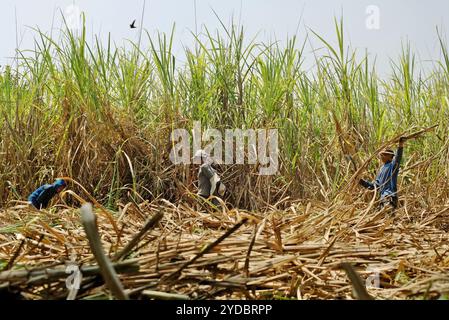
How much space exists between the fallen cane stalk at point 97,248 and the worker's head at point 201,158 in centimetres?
333

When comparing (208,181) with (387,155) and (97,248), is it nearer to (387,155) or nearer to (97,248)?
(387,155)

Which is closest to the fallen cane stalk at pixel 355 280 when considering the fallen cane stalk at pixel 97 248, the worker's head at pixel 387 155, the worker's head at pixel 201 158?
the fallen cane stalk at pixel 97 248

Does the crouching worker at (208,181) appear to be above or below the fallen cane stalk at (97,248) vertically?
below

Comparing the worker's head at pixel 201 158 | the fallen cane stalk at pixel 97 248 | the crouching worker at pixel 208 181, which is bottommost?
the crouching worker at pixel 208 181

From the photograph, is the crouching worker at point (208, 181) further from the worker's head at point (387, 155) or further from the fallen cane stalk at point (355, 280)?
the fallen cane stalk at point (355, 280)

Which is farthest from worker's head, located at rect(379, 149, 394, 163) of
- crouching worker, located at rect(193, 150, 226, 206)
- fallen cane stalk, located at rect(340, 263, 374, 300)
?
fallen cane stalk, located at rect(340, 263, 374, 300)

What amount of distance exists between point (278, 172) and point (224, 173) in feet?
1.26

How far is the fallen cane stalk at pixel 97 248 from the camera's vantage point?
33.7 inches

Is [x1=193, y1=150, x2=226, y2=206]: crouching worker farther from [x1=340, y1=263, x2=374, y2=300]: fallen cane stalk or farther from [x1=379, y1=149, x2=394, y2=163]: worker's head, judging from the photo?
[x1=340, y1=263, x2=374, y2=300]: fallen cane stalk

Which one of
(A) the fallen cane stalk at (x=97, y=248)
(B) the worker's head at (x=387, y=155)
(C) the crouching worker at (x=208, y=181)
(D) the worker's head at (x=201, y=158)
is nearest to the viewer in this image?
(A) the fallen cane stalk at (x=97, y=248)

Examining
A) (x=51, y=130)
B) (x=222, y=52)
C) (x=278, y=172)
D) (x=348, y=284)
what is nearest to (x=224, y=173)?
(x=278, y=172)

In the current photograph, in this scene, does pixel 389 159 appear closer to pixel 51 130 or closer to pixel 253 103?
pixel 253 103

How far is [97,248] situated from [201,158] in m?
3.53

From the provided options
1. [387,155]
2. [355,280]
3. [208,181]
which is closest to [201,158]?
[208,181]
